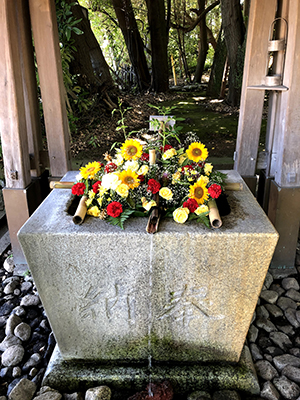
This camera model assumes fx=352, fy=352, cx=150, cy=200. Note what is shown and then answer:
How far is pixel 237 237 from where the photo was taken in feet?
5.41

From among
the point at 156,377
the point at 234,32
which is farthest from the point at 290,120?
the point at 234,32

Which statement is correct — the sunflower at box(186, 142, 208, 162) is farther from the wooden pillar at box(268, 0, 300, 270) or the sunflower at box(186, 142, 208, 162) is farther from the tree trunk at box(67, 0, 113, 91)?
the tree trunk at box(67, 0, 113, 91)

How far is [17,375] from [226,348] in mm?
1236

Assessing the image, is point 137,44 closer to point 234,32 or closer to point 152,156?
point 234,32

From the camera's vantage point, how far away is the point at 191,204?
1.79 m

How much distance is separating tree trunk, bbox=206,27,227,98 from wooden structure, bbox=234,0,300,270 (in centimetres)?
730

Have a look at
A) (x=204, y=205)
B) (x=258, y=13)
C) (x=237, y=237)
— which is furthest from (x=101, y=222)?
(x=258, y=13)

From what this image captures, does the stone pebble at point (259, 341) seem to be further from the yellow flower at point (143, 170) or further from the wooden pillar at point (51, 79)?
the yellow flower at point (143, 170)

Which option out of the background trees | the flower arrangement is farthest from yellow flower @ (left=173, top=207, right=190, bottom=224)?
Result: the background trees

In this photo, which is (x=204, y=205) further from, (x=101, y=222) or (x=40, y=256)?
(x=40, y=256)

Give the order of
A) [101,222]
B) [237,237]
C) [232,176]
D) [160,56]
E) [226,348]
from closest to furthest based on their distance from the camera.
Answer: [237,237] < [101,222] < [226,348] < [232,176] < [160,56]

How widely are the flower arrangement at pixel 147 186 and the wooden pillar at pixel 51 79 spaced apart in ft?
3.01

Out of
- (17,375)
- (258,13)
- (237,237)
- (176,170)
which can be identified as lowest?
(17,375)

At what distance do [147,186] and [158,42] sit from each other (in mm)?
9003
